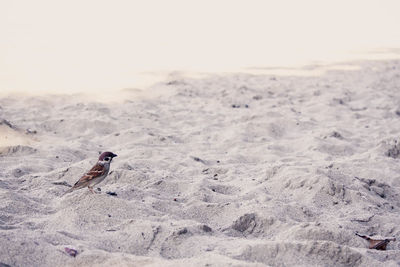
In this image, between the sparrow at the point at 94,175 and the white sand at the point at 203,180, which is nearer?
the white sand at the point at 203,180

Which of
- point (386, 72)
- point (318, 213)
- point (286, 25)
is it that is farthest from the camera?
point (286, 25)

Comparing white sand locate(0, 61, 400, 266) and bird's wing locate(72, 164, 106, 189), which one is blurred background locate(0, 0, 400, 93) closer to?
white sand locate(0, 61, 400, 266)

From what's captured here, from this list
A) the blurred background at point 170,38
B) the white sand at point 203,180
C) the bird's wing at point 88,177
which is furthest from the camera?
the blurred background at point 170,38

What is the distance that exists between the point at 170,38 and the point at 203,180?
10.1 meters

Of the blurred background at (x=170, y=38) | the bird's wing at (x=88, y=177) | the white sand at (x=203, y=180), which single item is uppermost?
the blurred background at (x=170, y=38)

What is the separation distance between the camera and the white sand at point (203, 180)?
283 centimetres

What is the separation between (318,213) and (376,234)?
45cm

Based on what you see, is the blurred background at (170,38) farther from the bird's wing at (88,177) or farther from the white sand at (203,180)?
the bird's wing at (88,177)

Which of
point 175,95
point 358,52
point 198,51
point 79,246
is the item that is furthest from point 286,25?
point 79,246

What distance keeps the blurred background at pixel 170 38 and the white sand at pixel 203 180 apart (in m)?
1.69

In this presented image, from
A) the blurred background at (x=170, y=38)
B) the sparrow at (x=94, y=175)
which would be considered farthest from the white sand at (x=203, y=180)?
the blurred background at (x=170, y=38)

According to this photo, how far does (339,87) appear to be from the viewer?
8992 mm

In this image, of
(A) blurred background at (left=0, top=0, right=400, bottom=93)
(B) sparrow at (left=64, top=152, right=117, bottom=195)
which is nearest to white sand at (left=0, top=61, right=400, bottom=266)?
(B) sparrow at (left=64, top=152, right=117, bottom=195)

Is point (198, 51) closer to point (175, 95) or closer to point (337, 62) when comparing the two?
point (337, 62)
